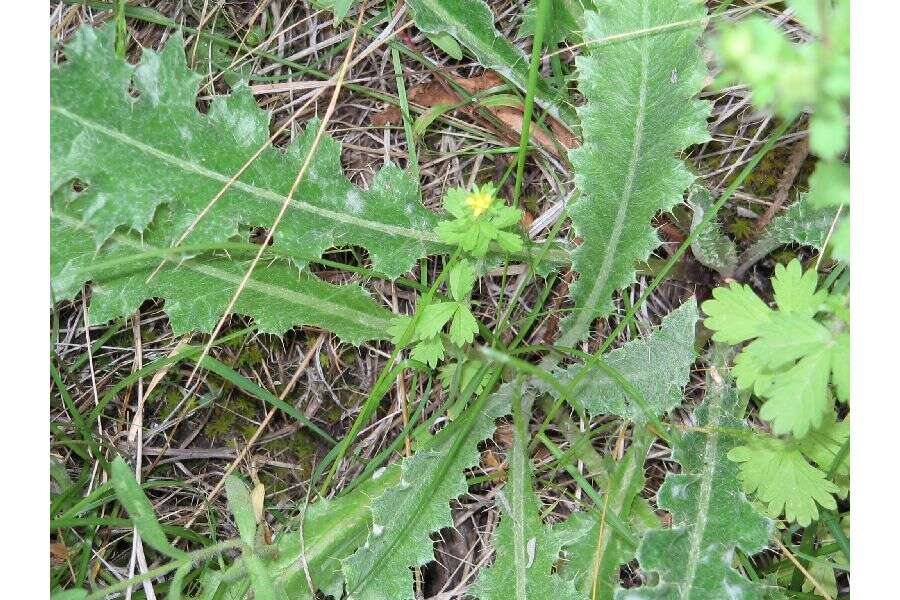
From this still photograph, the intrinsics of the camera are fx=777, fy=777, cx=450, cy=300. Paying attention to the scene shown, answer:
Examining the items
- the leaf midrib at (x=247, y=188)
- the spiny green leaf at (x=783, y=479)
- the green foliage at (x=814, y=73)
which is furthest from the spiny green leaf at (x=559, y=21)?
the spiny green leaf at (x=783, y=479)

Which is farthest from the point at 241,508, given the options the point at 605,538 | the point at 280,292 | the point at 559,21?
the point at 559,21

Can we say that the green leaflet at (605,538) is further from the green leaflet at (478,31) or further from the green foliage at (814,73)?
the green leaflet at (478,31)

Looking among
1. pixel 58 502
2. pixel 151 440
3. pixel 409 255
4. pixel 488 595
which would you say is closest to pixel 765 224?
pixel 409 255

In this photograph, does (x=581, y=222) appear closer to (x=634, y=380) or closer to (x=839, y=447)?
(x=634, y=380)

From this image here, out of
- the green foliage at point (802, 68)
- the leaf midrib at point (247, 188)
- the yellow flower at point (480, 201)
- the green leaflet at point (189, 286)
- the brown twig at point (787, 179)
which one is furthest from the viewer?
the brown twig at point (787, 179)

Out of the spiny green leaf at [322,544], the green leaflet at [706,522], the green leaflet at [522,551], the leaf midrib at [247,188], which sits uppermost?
the leaf midrib at [247,188]

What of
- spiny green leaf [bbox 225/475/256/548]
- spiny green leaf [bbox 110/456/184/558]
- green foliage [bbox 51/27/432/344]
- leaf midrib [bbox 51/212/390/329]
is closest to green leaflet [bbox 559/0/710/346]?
green foliage [bbox 51/27/432/344]
